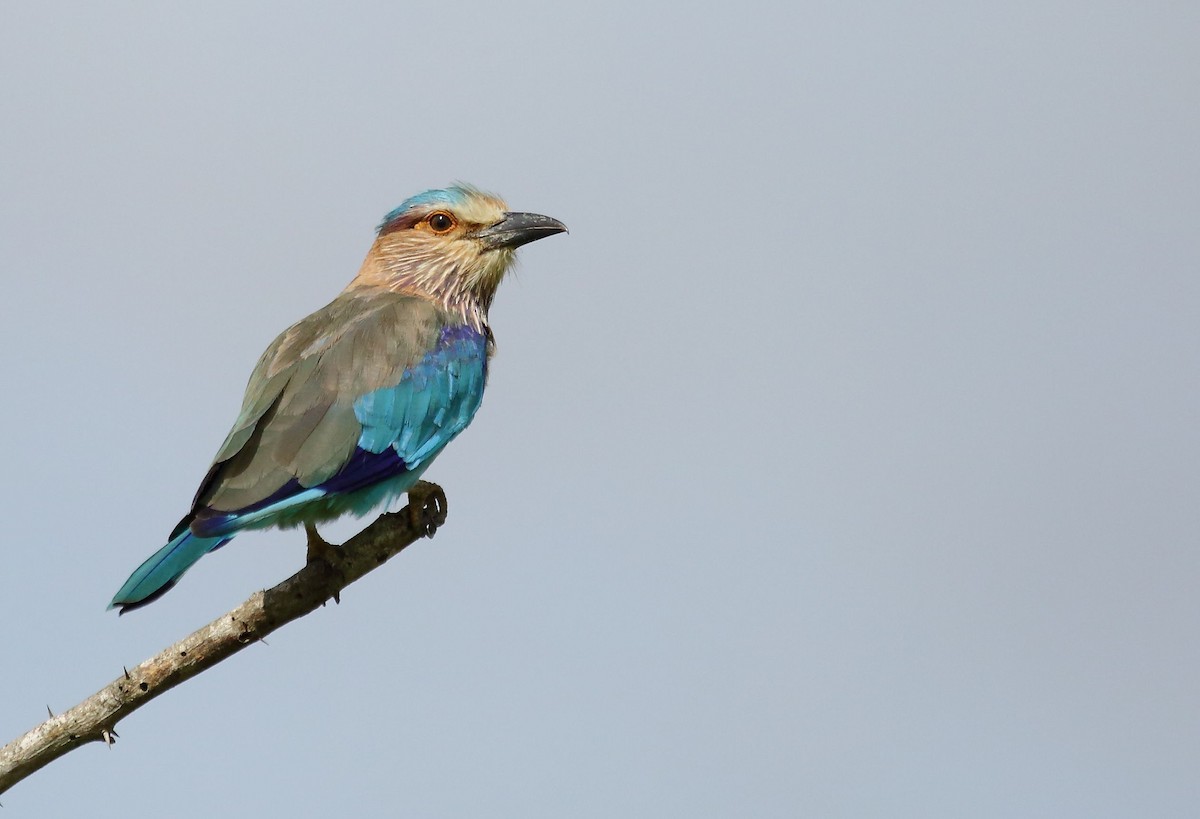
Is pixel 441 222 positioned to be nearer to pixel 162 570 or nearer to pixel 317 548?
pixel 317 548

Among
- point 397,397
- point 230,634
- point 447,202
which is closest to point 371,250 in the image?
point 447,202

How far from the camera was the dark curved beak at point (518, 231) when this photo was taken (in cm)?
642

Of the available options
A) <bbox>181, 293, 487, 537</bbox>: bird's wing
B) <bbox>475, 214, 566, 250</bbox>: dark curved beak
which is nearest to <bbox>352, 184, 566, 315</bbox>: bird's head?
<bbox>475, 214, 566, 250</bbox>: dark curved beak

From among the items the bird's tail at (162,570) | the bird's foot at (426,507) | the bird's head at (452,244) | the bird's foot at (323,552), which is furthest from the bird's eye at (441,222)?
the bird's tail at (162,570)

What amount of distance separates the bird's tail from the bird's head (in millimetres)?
2125

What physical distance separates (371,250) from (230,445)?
2.00 metres

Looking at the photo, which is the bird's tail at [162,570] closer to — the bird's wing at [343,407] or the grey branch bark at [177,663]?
the bird's wing at [343,407]

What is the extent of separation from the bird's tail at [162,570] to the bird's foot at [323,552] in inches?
15.5

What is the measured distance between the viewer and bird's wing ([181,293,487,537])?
473 cm

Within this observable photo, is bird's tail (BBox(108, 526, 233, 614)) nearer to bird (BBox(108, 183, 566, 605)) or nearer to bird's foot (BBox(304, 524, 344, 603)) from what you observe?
bird (BBox(108, 183, 566, 605))

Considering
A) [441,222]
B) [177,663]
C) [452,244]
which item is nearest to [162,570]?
[177,663]

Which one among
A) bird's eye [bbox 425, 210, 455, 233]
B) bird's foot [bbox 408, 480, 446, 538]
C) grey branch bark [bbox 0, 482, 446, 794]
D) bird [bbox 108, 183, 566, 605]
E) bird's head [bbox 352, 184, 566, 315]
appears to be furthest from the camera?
bird's eye [bbox 425, 210, 455, 233]

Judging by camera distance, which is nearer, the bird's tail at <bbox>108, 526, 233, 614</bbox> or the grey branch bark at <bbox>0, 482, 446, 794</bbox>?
the grey branch bark at <bbox>0, 482, 446, 794</bbox>

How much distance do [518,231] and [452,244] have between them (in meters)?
0.31
